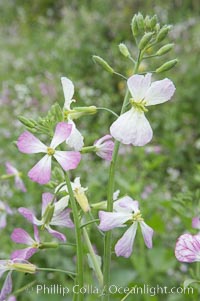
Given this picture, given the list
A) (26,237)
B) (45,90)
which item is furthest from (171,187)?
(26,237)

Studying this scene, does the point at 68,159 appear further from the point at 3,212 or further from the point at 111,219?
the point at 3,212

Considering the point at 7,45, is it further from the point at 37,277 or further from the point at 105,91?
the point at 37,277

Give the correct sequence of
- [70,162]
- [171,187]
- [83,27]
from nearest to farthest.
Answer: [70,162] < [171,187] < [83,27]

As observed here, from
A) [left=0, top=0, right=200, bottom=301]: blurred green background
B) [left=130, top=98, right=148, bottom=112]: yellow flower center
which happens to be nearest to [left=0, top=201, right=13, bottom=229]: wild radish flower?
[left=0, top=0, right=200, bottom=301]: blurred green background

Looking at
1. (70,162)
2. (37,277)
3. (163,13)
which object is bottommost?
(37,277)

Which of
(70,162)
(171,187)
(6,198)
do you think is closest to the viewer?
(70,162)

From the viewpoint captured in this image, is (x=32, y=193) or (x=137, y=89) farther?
(x=32, y=193)

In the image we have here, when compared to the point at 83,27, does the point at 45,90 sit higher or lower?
lower
